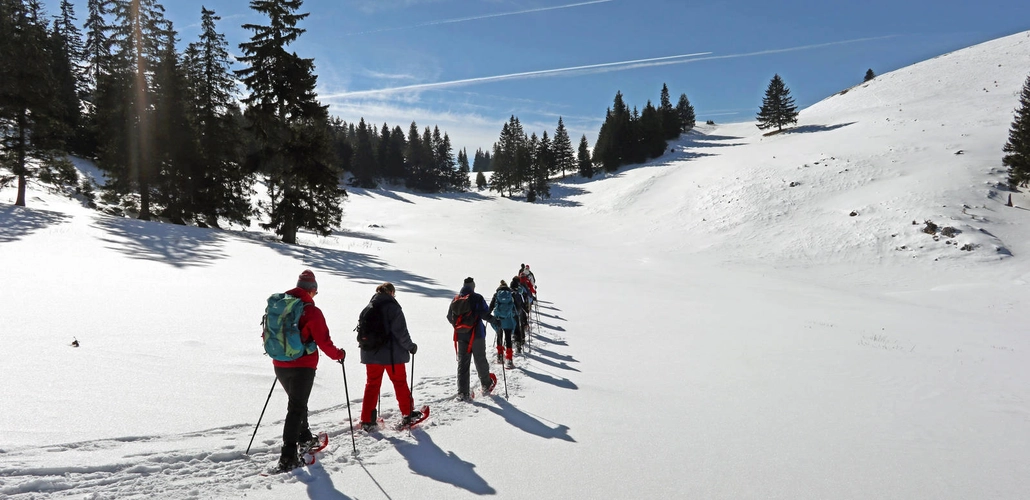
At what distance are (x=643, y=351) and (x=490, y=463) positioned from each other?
6.72m

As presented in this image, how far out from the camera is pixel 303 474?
4.62 meters

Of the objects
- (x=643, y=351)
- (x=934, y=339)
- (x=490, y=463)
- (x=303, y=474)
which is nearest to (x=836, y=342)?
(x=934, y=339)

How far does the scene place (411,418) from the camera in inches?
240

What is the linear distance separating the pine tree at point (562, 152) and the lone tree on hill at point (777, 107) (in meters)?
35.1

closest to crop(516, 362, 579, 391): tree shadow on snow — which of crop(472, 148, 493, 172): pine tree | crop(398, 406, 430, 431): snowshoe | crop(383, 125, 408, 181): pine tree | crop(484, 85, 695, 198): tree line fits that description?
crop(398, 406, 430, 431): snowshoe

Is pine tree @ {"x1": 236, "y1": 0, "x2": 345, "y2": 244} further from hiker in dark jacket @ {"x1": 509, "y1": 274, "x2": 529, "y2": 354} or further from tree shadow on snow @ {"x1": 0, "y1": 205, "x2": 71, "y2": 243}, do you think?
hiker in dark jacket @ {"x1": 509, "y1": 274, "x2": 529, "y2": 354}

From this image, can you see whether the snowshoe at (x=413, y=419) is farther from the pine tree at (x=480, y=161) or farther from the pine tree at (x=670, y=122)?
the pine tree at (x=480, y=161)

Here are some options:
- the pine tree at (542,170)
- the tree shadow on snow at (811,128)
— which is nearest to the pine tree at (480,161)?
the pine tree at (542,170)

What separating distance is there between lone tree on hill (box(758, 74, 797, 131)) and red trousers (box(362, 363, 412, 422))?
88.9m

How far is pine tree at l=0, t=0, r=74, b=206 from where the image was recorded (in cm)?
2109

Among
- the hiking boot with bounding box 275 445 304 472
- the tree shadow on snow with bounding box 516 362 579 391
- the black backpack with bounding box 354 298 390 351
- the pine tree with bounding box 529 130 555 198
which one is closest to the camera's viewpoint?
the hiking boot with bounding box 275 445 304 472

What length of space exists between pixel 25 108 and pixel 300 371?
91.8 feet

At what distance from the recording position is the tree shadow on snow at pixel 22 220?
49.6 feet

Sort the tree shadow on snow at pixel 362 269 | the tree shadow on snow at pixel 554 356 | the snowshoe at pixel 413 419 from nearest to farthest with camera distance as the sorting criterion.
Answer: the snowshoe at pixel 413 419 → the tree shadow on snow at pixel 554 356 → the tree shadow on snow at pixel 362 269
